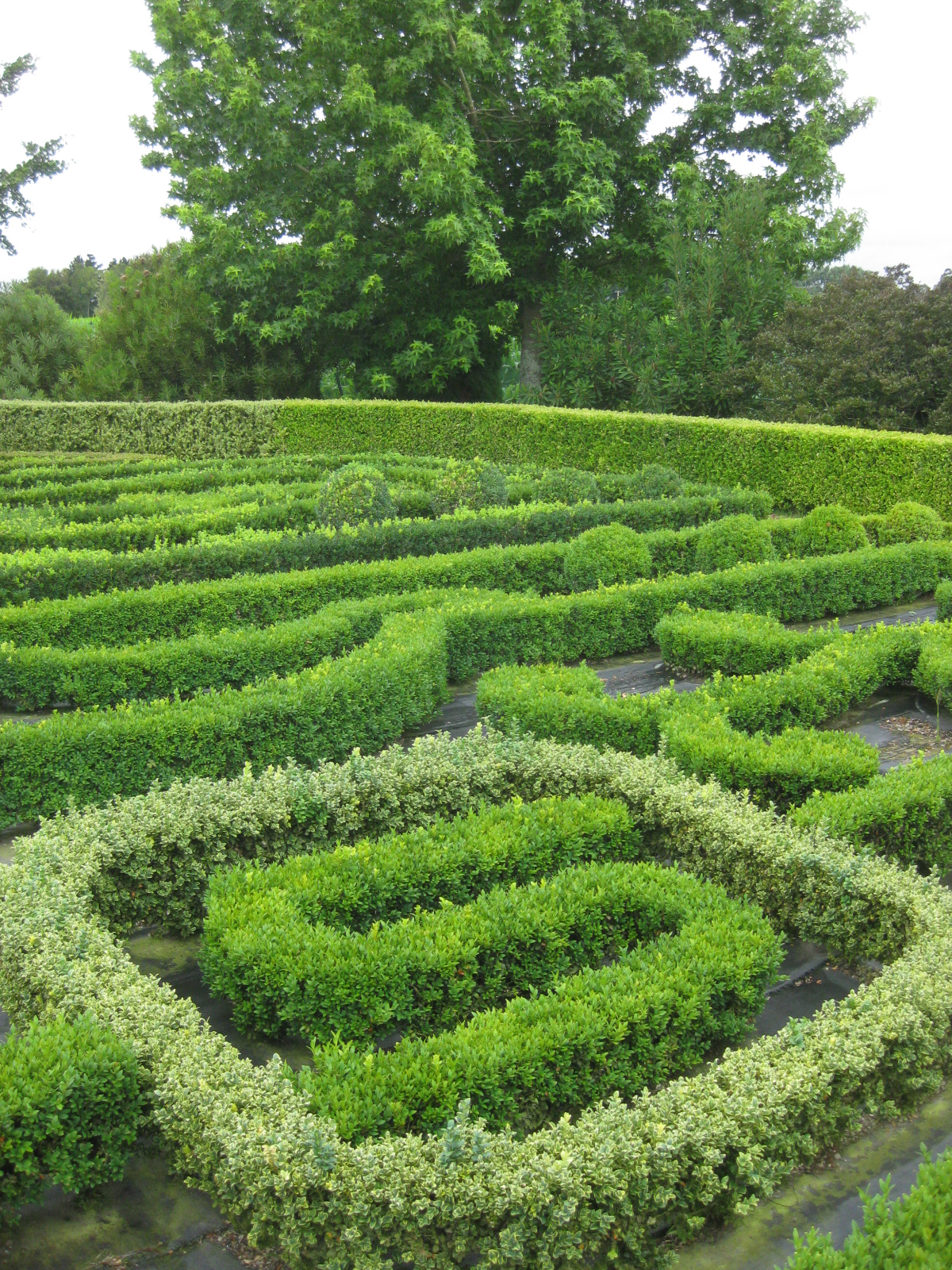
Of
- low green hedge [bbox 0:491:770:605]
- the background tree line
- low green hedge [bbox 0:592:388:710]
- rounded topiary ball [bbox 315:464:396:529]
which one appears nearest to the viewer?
low green hedge [bbox 0:592:388:710]

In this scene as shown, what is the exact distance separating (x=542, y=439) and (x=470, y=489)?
6982 mm

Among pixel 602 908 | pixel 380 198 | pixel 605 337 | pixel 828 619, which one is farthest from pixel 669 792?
pixel 380 198

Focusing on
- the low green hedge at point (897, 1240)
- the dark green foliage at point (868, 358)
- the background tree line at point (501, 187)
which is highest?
the background tree line at point (501, 187)

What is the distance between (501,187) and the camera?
92.4 ft

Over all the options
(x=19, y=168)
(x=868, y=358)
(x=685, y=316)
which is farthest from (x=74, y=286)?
(x=868, y=358)

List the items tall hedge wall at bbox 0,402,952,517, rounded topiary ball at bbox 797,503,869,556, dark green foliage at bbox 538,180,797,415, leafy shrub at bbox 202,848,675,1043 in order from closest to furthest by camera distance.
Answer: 1. leafy shrub at bbox 202,848,675,1043
2. rounded topiary ball at bbox 797,503,869,556
3. tall hedge wall at bbox 0,402,952,517
4. dark green foliage at bbox 538,180,797,415

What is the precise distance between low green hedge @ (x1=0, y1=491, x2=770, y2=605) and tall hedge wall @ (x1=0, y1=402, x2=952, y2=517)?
78.0 inches

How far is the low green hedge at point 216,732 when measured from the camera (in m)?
6.61

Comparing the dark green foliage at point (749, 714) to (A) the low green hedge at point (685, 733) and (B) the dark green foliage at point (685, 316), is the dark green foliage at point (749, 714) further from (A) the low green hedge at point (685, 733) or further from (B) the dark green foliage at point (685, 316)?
(B) the dark green foliage at point (685, 316)

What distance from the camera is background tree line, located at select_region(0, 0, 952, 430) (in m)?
24.8

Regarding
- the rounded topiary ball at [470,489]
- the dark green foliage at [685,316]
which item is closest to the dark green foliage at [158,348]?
the dark green foliage at [685,316]

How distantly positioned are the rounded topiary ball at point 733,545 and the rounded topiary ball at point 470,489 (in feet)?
11.0

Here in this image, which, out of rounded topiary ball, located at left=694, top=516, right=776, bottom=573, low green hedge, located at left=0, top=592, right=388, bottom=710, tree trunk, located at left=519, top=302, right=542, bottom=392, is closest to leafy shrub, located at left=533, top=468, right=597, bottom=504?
rounded topiary ball, located at left=694, top=516, right=776, bottom=573

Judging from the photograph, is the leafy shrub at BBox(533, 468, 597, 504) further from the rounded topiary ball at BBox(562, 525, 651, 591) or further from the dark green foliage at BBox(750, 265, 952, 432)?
the dark green foliage at BBox(750, 265, 952, 432)
